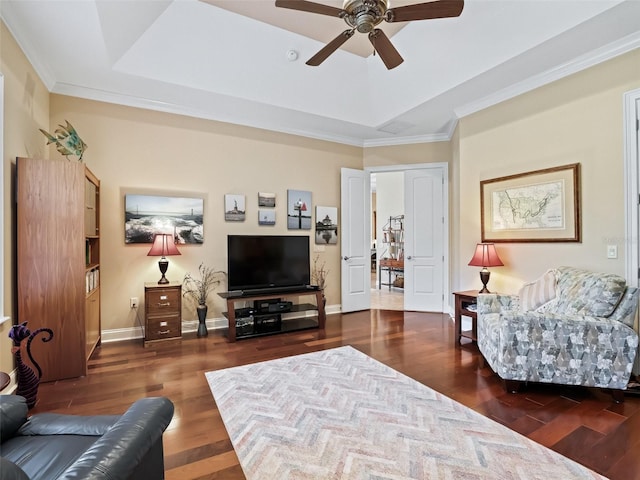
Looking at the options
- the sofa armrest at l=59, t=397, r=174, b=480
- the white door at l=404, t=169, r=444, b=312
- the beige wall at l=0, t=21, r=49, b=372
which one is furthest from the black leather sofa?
the white door at l=404, t=169, r=444, b=312

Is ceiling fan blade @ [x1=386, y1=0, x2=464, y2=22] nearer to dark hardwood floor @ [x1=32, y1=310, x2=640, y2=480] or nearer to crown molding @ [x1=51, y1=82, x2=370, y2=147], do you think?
crown molding @ [x1=51, y1=82, x2=370, y2=147]

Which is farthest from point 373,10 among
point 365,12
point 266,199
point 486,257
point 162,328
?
point 162,328

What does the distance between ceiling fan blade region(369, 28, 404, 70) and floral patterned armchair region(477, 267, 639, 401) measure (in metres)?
2.44

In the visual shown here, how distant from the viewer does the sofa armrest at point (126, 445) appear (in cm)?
94

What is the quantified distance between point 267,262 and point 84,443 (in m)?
3.32

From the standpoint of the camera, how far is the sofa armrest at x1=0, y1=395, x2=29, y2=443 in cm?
136

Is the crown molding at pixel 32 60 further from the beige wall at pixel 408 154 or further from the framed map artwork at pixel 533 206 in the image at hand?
the framed map artwork at pixel 533 206

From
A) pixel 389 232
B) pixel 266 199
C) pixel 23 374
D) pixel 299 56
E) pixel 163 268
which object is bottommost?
pixel 23 374

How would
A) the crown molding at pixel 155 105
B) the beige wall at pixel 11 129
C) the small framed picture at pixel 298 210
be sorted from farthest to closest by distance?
1. the small framed picture at pixel 298 210
2. the crown molding at pixel 155 105
3. the beige wall at pixel 11 129

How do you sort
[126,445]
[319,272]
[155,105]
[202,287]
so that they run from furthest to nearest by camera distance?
1. [319,272]
2. [202,287]
3. [155,105]
4. [126,445]

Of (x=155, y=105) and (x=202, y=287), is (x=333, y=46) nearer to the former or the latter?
(x=155, y=105)

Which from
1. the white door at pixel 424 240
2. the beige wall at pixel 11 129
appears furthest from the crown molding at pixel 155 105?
the white door at pixel 424 240

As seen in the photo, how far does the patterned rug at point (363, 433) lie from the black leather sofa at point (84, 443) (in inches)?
31.0

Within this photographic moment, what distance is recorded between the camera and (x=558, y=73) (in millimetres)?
3461
